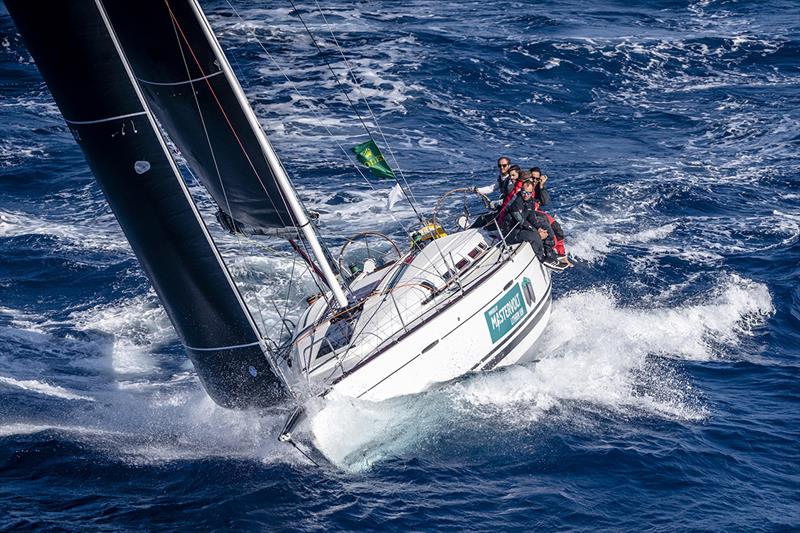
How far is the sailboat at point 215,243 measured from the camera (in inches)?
396

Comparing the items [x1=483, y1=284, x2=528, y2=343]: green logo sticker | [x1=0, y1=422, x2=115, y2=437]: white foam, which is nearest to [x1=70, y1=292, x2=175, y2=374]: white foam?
[x1=0, y1=422, x2=115, y2=437]: white foam

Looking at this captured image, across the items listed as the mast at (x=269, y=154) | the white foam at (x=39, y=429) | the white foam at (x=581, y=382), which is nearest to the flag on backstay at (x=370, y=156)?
the mast at (x=269, y=154)

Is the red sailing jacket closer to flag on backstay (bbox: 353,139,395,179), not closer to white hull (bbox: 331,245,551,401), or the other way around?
white hull (bbox: 331,245,551,401)

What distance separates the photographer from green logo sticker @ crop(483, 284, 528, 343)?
13250mm

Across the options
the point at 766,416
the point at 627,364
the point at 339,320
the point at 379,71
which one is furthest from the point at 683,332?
the point at 379,71

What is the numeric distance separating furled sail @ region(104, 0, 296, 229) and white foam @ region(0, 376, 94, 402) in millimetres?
3856

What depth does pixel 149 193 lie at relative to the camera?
1048 centimetres

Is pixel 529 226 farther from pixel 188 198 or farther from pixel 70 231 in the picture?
pixel 70 231

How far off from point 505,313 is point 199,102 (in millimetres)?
5157

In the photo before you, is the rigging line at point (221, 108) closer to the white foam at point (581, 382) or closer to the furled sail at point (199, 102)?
the furled sail at point (199, 102)

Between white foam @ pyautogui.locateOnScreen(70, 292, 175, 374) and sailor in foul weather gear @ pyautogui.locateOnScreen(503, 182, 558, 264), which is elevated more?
sailor in foul weather gear @ pyautogui.locateOnScreen(503, 182, 558, 264)

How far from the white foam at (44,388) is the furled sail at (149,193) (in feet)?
9.31

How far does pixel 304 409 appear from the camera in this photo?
37.7 feet

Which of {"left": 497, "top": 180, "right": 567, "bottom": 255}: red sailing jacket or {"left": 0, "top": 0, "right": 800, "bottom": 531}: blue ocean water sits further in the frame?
{"left": 497, "top": 180, "right": 567, "bottom": 255}: red sailing jacket
